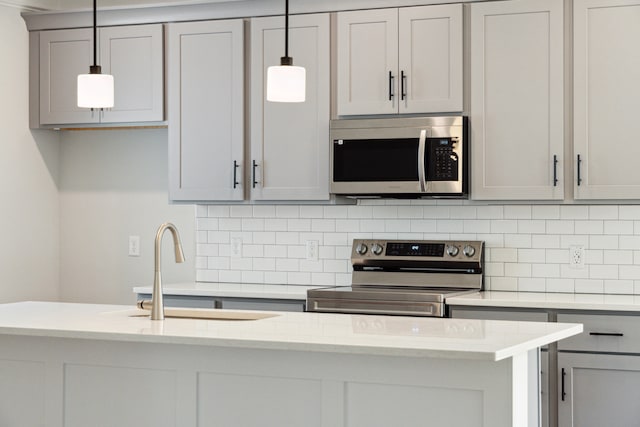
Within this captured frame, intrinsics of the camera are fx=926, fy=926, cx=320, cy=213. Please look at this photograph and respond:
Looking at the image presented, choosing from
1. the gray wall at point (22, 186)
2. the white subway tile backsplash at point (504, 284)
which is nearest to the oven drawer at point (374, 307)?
the white subway tile backsplash at point (504, 284)

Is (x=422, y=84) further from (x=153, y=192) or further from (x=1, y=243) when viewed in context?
(x=1, y=243)

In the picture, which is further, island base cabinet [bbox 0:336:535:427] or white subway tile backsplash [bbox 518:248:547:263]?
white subway tile backsplash [bbox 518:248:547:263]

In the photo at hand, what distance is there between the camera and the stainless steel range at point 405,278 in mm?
4348

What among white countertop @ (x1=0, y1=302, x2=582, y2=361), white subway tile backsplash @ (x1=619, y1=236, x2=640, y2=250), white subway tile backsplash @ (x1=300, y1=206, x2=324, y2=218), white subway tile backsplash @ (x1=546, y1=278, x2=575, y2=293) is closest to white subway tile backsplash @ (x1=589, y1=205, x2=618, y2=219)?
white subway tile backsplash @ (x1=619, y1=236, x2=640, y2=250)

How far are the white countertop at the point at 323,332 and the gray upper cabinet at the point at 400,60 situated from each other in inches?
61.7

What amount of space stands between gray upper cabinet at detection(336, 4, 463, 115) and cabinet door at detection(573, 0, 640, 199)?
581 millimetres

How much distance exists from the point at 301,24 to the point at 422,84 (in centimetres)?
73

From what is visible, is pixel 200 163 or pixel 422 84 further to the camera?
pixel 200 163

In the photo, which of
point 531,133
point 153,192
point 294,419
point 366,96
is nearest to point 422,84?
point 366,96

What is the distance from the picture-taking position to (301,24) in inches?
189

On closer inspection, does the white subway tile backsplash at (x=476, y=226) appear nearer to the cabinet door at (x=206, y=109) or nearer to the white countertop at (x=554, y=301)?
the white countertop at (x=554, y=301)

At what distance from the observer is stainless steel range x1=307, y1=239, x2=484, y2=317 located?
4.35m

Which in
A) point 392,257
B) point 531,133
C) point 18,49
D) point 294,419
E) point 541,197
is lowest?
point 294,419

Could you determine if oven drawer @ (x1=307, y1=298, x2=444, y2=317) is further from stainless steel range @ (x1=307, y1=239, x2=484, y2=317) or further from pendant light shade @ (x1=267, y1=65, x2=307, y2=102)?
pendant light shade @ (x1=267, y1=65, x2=307, y2=102)
